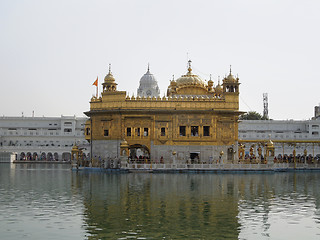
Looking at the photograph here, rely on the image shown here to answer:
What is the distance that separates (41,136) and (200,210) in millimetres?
90151

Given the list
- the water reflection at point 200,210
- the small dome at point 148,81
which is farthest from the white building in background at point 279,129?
the water reflection at point 200,210

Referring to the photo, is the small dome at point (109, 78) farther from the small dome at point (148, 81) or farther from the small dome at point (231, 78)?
the small dome at point (148, 81)

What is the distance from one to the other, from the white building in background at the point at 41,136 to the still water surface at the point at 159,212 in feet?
224

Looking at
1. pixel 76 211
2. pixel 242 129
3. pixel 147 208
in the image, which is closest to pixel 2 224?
A: pixel 76 211

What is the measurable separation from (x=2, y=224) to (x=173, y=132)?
109 feet

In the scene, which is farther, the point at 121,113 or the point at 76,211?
the point at 121,113

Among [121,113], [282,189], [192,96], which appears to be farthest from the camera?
[192,96]

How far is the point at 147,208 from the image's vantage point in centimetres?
2272

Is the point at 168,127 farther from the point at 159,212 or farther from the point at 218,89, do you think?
the point at 159,212

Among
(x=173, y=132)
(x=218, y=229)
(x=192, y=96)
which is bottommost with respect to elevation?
(x=218, y=229)

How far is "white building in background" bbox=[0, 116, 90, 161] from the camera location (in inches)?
4018

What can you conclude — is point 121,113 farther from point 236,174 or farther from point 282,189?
point 282,189

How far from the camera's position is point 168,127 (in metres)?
51.2

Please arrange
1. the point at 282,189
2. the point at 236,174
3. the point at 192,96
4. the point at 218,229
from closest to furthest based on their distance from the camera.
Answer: the point at 218,229 → the point at 282,189 → the point at 236,174 → the point at 192,96
